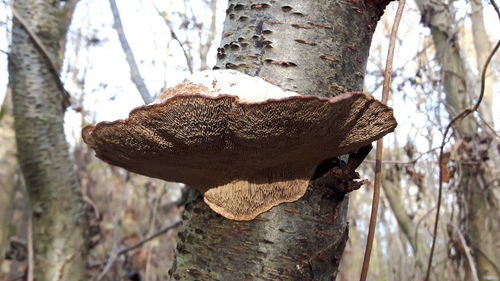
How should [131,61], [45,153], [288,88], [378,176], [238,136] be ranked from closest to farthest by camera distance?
1. [238,136]
2. [288,88]
3. [378,176]
4. [131,61]
5. [45,153]

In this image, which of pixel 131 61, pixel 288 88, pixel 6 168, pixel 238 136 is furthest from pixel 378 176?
pixel 6 168

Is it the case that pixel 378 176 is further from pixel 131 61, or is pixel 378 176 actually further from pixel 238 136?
pixel 131 61

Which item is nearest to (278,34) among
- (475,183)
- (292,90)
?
(292,90)

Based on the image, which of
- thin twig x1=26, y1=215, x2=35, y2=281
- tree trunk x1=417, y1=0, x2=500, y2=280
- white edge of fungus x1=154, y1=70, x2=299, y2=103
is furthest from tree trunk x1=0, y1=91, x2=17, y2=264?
tree trunk x1=417, y1=0, x2=500, y2=280

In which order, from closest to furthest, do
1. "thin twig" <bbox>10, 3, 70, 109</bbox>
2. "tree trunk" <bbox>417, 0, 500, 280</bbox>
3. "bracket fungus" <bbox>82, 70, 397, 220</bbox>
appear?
1. "bracket fungus" <bbox>82, 70, 397, 220</bbox>
2. "thin twig" <bbox>10, 3, 70, 109</bbox>
3. "tree trunk" <bbox>417, 0, 500, 280</bbox>

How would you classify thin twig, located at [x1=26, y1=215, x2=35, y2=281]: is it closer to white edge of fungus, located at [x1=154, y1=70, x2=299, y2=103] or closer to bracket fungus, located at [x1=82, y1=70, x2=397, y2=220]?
bracket fungus, located at [x1=82, y1=70, x2=397, y2=220]

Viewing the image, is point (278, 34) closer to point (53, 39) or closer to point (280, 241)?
point (280, 241)
